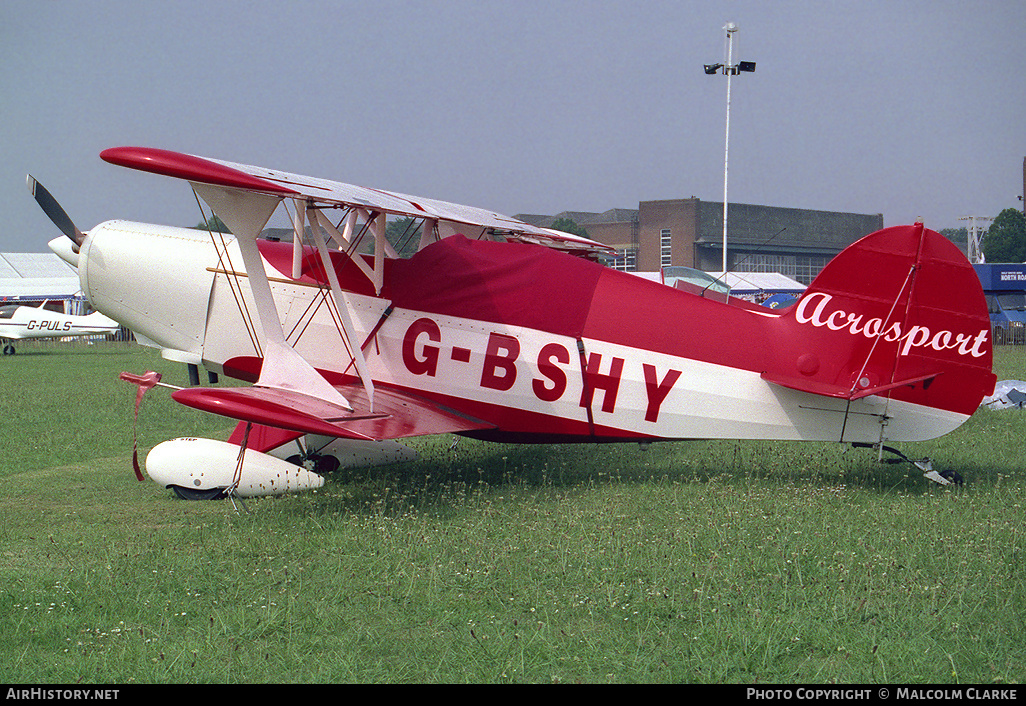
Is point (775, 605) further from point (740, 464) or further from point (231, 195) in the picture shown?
point (231, 195)

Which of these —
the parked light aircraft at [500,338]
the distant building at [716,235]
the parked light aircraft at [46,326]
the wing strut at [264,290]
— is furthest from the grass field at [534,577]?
the distant building at [716,235]

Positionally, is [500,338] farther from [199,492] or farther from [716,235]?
[716,235]

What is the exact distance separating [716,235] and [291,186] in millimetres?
76236

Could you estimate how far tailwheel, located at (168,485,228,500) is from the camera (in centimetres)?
736

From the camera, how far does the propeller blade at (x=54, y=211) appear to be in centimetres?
834

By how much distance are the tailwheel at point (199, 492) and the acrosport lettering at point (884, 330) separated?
16.5 ft

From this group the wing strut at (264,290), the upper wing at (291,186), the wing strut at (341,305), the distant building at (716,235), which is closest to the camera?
the upper wing at (291,186)

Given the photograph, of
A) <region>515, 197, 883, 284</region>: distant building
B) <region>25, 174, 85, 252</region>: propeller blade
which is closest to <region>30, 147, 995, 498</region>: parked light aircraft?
<region>25, 174, 85, 252</region>: propeller blade

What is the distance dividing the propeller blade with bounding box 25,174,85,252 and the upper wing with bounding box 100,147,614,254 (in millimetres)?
2540

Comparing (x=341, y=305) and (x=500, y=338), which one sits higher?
(x=341, y=305)

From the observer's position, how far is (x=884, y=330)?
689 cm

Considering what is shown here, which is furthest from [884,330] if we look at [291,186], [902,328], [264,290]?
[264,290]

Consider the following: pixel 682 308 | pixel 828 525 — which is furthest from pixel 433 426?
pixel 828 525

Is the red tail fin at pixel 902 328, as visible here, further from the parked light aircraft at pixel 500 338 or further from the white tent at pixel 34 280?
the white tent at pixel 34 280
